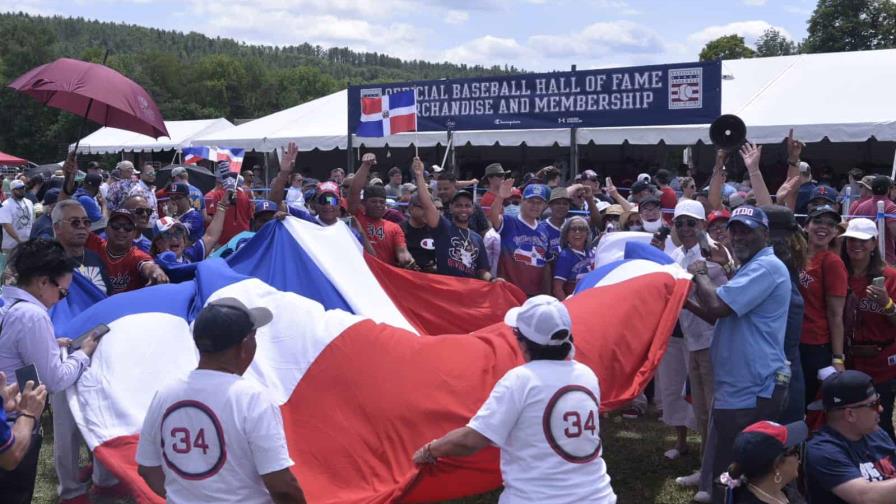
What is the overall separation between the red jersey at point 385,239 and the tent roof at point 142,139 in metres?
27.3

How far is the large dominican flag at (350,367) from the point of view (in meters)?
4.57

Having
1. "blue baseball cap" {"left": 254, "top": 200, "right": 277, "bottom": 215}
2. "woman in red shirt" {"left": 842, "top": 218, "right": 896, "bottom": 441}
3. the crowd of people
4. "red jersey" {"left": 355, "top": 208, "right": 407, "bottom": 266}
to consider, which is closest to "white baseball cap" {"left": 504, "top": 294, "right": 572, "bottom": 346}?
the crowd of people

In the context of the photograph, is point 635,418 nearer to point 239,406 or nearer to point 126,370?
point 126,370

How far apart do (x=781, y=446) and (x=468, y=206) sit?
434 cm

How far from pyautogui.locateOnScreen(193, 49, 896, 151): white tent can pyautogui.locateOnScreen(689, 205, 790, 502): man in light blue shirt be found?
12603 mm

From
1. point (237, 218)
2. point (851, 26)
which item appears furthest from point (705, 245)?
point (851, 26)

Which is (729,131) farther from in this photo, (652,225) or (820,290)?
(820,290)

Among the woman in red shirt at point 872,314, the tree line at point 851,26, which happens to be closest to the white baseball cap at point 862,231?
the woman in red shirt at point 872,314

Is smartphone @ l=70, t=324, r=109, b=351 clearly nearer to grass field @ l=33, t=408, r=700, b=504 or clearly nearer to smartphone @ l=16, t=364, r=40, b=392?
grass field @ l=33, t=408, r=700, b=504

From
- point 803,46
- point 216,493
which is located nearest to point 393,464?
point 216,493

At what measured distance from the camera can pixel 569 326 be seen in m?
3.41

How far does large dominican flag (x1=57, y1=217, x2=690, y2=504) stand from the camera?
4570 mm

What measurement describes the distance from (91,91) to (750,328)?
5.77m

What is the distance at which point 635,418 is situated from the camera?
7.83m
